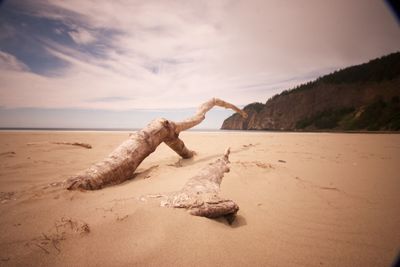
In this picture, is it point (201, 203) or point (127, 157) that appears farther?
point (127, 157)

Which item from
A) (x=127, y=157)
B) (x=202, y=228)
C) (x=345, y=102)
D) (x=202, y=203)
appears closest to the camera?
(x=202, y=228)

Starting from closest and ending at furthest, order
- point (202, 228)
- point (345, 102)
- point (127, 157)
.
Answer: point (202, 228)
point (127, 157)
point (345, 102)

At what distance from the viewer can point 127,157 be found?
3.15m

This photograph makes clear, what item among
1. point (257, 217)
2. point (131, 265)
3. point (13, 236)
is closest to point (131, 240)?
point (131, 265)

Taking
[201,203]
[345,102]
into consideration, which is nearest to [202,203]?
[201,203]

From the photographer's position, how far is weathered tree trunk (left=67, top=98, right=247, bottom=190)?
8.83 ft

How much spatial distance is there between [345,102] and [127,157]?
157ft

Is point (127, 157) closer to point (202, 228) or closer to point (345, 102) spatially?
point (202, 228)

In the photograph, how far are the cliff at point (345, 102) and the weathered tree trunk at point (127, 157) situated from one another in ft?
87.4

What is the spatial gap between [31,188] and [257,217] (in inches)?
123

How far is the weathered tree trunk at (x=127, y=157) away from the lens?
269cm

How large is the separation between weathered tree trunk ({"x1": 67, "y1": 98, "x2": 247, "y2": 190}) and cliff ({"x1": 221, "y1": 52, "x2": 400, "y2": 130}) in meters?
26.6

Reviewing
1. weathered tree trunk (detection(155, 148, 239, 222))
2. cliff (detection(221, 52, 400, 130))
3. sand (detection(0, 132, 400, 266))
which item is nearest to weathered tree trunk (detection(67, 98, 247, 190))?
sand (detection(0, 132, 400, 266))

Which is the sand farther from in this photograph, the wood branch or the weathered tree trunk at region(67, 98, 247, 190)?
the weathered tree trunk at region(67, 98, 247, 190)
